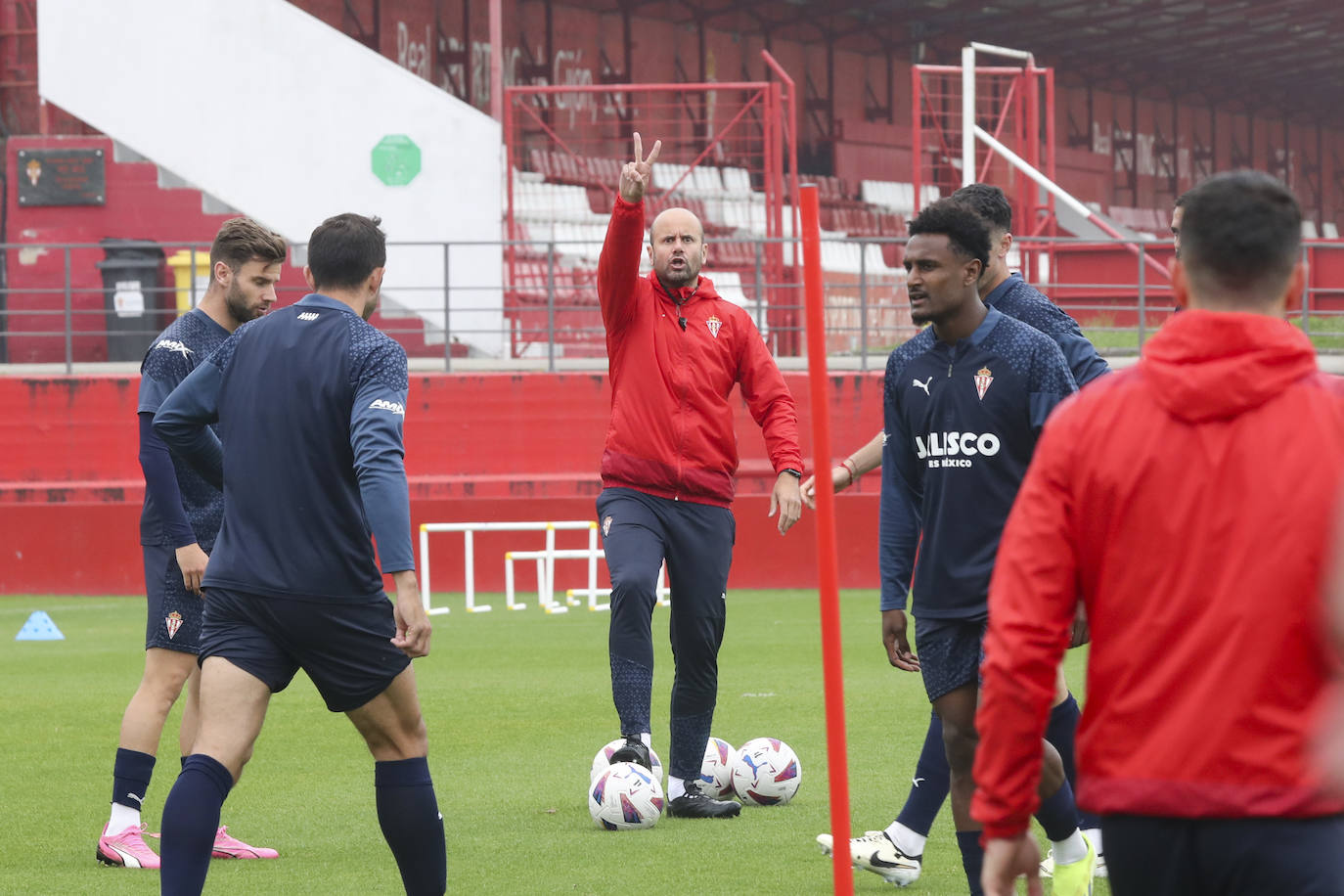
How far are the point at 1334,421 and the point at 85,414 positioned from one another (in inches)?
650

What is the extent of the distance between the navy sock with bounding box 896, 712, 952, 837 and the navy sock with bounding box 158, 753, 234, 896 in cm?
225

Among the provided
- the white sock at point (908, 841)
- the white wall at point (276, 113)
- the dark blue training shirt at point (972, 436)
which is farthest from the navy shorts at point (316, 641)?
the white wall at point (276, 113)

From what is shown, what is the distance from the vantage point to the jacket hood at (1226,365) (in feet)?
8.96

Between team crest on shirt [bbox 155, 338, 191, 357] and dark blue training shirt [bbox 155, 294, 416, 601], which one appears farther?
team crest on shirt [bbox 155, 338, 191, 357]

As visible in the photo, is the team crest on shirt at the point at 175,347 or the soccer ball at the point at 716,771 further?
the soccer ball at the point at 716,771

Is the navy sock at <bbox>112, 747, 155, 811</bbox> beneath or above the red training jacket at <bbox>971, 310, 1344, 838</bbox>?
beneath

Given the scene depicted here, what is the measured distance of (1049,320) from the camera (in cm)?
572

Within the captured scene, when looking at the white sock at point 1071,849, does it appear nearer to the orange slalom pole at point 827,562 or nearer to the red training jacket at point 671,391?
the orange slalom pole at point 827,562

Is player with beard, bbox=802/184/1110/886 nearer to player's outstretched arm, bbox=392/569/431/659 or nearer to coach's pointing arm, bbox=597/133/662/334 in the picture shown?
coach's pointing arm, bbox=597/133/662/334

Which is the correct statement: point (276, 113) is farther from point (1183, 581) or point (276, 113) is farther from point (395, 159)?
point (1183, 581)

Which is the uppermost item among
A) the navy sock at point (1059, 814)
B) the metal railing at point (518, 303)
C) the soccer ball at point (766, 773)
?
the metal railing at point (518, 303)

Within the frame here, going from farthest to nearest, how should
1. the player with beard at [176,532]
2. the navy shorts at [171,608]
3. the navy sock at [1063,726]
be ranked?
the navy shorts at [171,608]
the player with beard at [176,532]
the navy sock at [1063,726]

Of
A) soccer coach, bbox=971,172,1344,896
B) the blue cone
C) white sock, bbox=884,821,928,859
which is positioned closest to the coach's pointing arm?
white sock, bbox=884,821,928,859

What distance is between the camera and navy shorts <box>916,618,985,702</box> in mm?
4801
